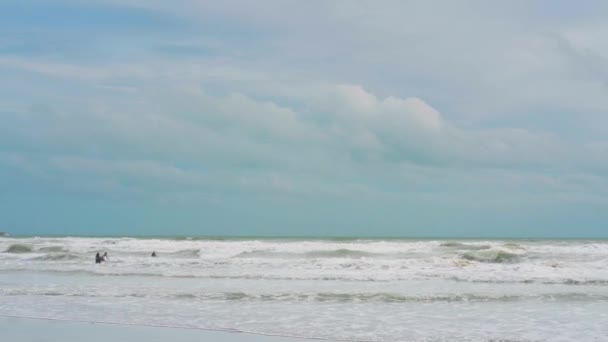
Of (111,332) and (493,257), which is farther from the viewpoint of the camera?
(493,257)

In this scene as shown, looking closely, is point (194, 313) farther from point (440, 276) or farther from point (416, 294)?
point (440, 276)

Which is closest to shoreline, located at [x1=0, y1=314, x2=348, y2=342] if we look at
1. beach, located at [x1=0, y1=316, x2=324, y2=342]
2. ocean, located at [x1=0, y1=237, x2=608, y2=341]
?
beach, located at [x1=0, y1=316, x2=324, y2=342]

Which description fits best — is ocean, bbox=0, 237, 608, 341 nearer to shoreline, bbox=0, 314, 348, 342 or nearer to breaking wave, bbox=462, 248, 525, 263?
shoreline, bbox=0, 314, 348, 342

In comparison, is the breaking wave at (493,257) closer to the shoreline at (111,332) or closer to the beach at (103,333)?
the shoreline at (111,332)

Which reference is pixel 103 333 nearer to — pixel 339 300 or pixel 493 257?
pixel 339 300

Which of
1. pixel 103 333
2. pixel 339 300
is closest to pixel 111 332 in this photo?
pixel 103 333

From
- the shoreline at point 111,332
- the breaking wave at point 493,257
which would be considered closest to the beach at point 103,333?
the shoreline at point 111,332

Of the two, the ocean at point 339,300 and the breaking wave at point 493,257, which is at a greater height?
the breaking wave at point 493,257

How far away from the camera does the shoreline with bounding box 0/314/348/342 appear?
10.2 m

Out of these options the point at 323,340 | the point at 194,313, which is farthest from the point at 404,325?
the point at 194,313

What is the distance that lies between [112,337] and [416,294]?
28.2ft

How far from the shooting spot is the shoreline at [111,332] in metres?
10.2

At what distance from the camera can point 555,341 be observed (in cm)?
1010

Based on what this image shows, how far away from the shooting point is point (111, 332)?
35.4ft
